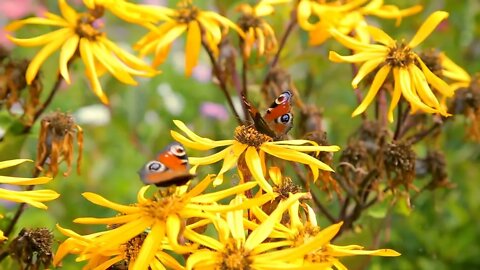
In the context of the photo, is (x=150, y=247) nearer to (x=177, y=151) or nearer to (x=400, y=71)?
(x=177, y=151)

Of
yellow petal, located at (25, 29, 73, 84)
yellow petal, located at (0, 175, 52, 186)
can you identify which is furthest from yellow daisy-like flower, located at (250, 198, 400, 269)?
yellow petal, located at (25, 29, 73, 84)

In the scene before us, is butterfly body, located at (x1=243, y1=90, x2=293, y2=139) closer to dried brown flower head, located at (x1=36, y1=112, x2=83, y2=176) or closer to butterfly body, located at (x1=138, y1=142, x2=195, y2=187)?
butterfly body, located at (x1=138, y1=142, x2=195, y2=187)

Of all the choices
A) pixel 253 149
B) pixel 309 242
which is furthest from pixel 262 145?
pixel 309 242

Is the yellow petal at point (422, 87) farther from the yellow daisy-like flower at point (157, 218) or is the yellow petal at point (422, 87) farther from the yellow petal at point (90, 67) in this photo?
the yellow petal at point (90, 67)

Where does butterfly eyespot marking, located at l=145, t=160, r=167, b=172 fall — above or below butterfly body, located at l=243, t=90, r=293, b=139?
below

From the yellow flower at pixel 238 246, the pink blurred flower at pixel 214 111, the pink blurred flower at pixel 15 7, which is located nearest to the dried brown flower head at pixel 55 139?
the yellow flower at pixel 238 246

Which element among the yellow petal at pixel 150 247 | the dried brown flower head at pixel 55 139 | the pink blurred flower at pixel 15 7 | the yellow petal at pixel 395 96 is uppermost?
the pink blurred flower at pixel 15 7
